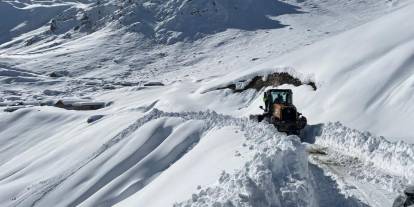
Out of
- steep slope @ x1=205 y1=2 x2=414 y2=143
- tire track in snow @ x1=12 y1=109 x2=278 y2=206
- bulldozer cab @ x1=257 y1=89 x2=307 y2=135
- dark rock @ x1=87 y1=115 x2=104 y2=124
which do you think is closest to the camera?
tire track in snow @ x1=12 y1=109 x2=278 y2=206

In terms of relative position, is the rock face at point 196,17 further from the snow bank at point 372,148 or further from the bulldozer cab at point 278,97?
the snow bank at point 372,148

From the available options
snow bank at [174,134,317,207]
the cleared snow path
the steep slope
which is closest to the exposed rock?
the steep slope

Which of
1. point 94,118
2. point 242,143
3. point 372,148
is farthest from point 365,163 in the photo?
point 94,118

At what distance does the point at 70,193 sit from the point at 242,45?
12553 centimetres

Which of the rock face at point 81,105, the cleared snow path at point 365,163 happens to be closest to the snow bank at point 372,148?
the cleared snow path at point 365,163

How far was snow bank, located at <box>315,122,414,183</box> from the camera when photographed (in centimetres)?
1973

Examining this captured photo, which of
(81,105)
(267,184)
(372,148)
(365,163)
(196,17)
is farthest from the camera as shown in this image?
(196,17)

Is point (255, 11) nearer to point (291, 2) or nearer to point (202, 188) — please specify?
point (291, 2)

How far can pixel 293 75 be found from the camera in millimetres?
41125

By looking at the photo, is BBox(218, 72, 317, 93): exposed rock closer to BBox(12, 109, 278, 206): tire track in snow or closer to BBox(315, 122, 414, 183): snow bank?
BBox(12, 109, 278, 206): tire track in snow

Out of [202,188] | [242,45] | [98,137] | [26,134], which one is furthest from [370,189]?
[242,45]

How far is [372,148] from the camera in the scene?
2219 cm

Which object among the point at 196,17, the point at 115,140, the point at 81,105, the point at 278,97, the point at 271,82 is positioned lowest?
the point at 196,17

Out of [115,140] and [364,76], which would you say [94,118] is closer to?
[115,140]
